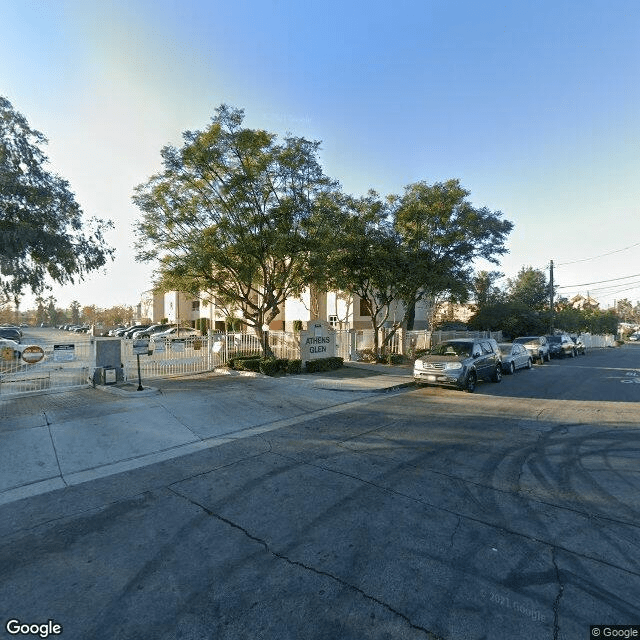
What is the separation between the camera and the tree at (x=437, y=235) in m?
18.8

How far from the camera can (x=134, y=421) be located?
8.12 m

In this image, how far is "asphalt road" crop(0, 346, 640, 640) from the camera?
111 inches

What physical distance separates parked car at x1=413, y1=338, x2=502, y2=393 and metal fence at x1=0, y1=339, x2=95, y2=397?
35.7 ft

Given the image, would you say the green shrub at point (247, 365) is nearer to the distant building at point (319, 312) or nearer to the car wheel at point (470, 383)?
the distant building at point (319, 312)

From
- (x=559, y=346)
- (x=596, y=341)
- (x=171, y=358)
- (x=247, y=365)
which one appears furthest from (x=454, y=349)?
(x=596, y=341)

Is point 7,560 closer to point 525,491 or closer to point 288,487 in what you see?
point 288,487

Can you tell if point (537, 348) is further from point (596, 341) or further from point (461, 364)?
point (596, 341)

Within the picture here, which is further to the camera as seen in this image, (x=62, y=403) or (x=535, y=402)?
(x=535, y=402)

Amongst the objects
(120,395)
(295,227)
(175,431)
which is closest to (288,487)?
A: (175,431)

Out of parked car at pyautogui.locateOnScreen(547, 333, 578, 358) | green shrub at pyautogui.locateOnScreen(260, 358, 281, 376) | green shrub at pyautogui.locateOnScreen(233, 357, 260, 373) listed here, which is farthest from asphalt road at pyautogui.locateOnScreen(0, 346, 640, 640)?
parked car at pyautogui.locateOnScreen(547, 333, 578, 358)

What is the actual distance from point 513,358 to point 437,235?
728cm

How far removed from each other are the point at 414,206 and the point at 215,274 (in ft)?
34.0

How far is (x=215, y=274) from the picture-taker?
15.5 meters

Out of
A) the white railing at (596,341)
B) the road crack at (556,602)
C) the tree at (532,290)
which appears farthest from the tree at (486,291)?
the road crack at (556,602)
